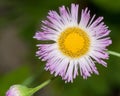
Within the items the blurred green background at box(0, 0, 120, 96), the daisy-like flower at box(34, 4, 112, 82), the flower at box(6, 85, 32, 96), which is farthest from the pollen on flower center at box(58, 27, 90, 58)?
the blurred green background at box(0, 0, 120, 96)

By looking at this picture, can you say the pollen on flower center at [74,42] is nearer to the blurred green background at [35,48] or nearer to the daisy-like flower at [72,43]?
the daisy-like flower at [72,43]

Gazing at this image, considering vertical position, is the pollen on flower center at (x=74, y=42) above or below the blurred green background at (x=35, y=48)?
below

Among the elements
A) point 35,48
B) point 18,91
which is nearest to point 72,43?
point 18,91

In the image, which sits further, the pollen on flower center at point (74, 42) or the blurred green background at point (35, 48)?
the blurred green background at point (35, 48)

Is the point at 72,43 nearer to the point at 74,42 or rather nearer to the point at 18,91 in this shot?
the point at 74,42

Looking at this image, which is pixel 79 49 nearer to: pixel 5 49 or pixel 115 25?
pixel 115 25

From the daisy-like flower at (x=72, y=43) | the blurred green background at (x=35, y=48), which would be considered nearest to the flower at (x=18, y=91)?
the daisy-like flower at (x=72, y=43)

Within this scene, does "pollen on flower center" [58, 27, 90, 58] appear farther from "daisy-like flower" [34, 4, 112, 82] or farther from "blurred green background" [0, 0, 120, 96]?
"blurred green background" [0, 0, 120, 96]

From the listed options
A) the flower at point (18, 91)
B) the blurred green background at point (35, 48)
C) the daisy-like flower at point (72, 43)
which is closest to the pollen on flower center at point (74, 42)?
the daisy-like flower at point (72, 43)
